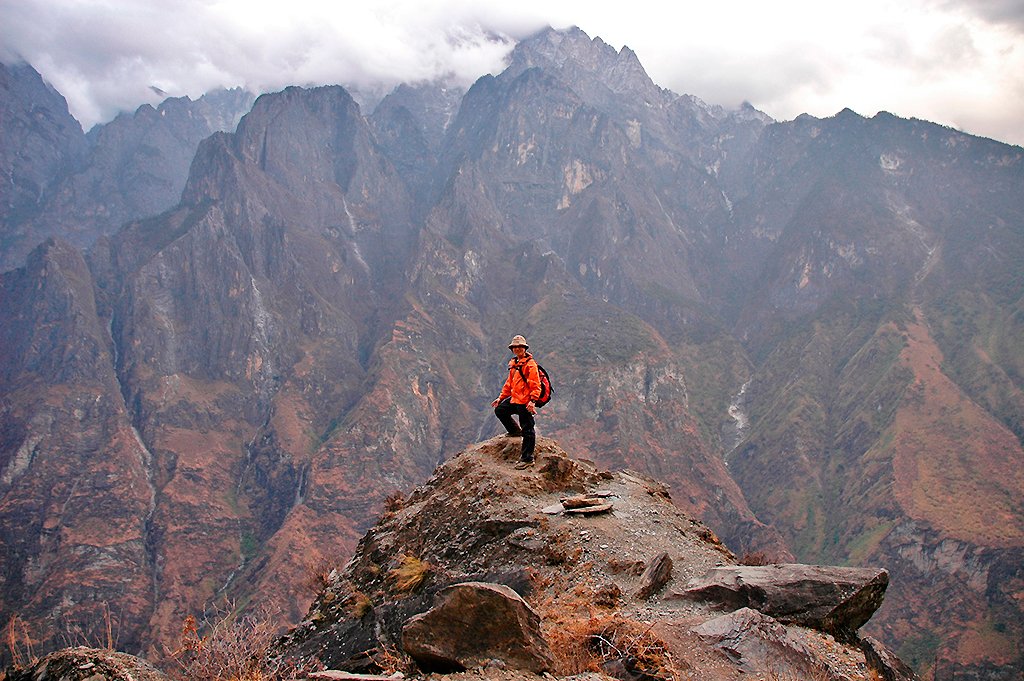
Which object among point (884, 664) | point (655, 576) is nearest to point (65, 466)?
point (655, 576)

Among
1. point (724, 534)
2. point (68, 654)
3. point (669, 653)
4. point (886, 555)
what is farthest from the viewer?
point (724, 534)

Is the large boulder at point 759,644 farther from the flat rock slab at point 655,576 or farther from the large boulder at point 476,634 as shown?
the large boulder at point 476,634

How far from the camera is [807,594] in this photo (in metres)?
8.45

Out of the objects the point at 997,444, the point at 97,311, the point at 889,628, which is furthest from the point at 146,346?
the point at 997,444

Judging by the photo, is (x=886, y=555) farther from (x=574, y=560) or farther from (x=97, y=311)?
(x=97, y=311)

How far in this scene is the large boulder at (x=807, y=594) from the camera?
8.27 metres

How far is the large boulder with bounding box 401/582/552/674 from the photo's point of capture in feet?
22.1

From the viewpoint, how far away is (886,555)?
110500mm

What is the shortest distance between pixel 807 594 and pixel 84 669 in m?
8.31

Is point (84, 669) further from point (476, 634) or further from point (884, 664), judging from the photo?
point (884, 664)

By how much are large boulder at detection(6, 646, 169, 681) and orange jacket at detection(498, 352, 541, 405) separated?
8.27 metres

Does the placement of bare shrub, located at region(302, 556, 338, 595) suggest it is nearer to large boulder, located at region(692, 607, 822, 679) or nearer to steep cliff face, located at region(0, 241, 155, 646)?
large boulder, located at region(692, 607, 822, 679)

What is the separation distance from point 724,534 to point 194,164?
183 meters

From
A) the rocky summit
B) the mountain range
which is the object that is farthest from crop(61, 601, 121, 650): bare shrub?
the mountain range
